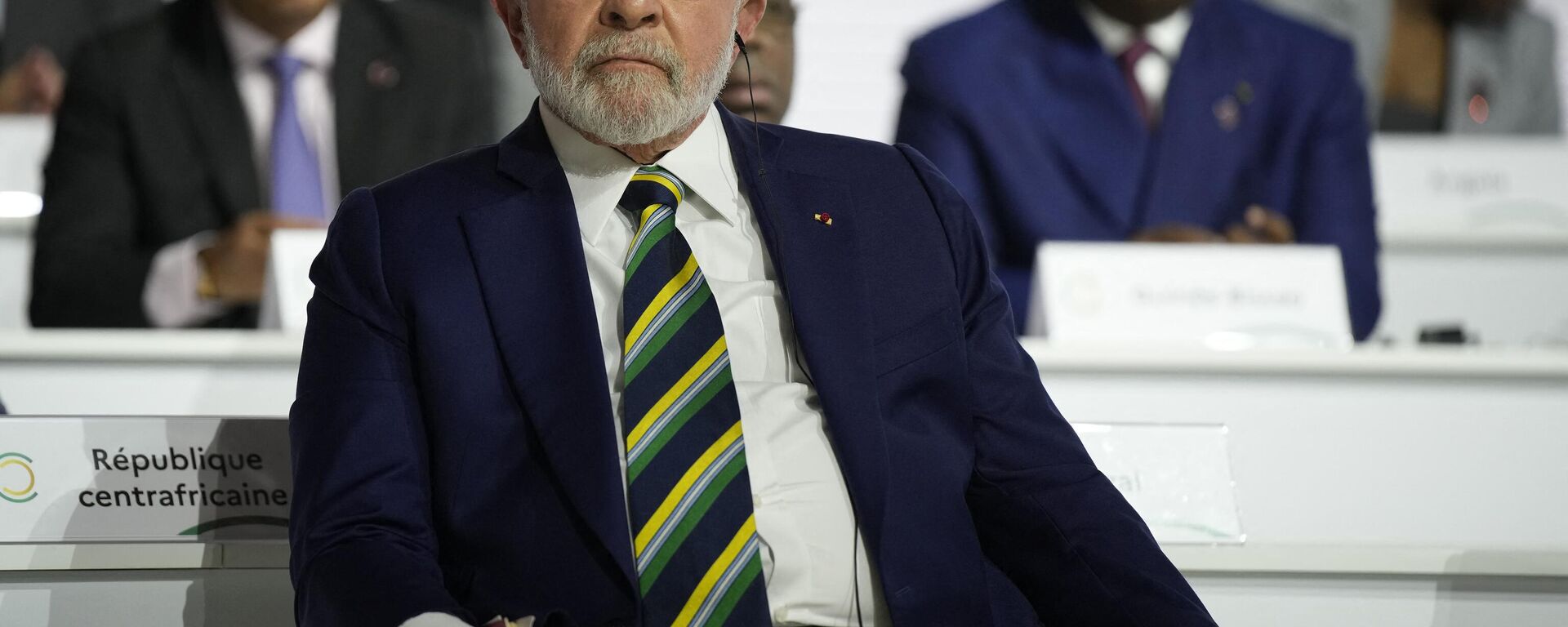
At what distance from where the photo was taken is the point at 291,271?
223cm

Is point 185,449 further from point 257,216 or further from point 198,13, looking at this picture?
point 198,13

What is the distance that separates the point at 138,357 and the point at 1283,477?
5.22 feet

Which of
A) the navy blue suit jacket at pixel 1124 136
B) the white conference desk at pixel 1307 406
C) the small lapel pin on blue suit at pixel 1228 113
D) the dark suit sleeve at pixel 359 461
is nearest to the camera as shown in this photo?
the dark suit sleeve at pixel 359 461

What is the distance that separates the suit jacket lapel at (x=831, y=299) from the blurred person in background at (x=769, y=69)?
3.04 ft

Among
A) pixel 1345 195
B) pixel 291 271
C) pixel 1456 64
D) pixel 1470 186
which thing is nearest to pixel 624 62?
pixel 291 271

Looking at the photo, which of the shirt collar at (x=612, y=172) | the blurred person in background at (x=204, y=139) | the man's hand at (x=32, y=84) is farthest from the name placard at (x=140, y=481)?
the man's hand at (x=32, y=84)

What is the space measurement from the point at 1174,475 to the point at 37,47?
324 cm

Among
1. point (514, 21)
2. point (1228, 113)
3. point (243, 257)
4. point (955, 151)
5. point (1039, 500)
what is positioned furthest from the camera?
point (1228, 113)

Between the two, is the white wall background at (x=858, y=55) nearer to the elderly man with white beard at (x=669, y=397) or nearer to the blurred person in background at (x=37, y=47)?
the blurred person in background at (x=37, y=47)

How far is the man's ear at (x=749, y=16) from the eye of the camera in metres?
1.51

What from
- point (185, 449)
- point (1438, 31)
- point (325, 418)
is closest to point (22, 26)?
point (185, 449)

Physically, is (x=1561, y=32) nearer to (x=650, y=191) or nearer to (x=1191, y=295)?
(x=1191, y=295)

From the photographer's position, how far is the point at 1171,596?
1248 mm

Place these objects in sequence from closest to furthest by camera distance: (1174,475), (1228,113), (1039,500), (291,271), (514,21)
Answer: (1039,500), (514,21), (1174,475), (291,271), (1228,113)
